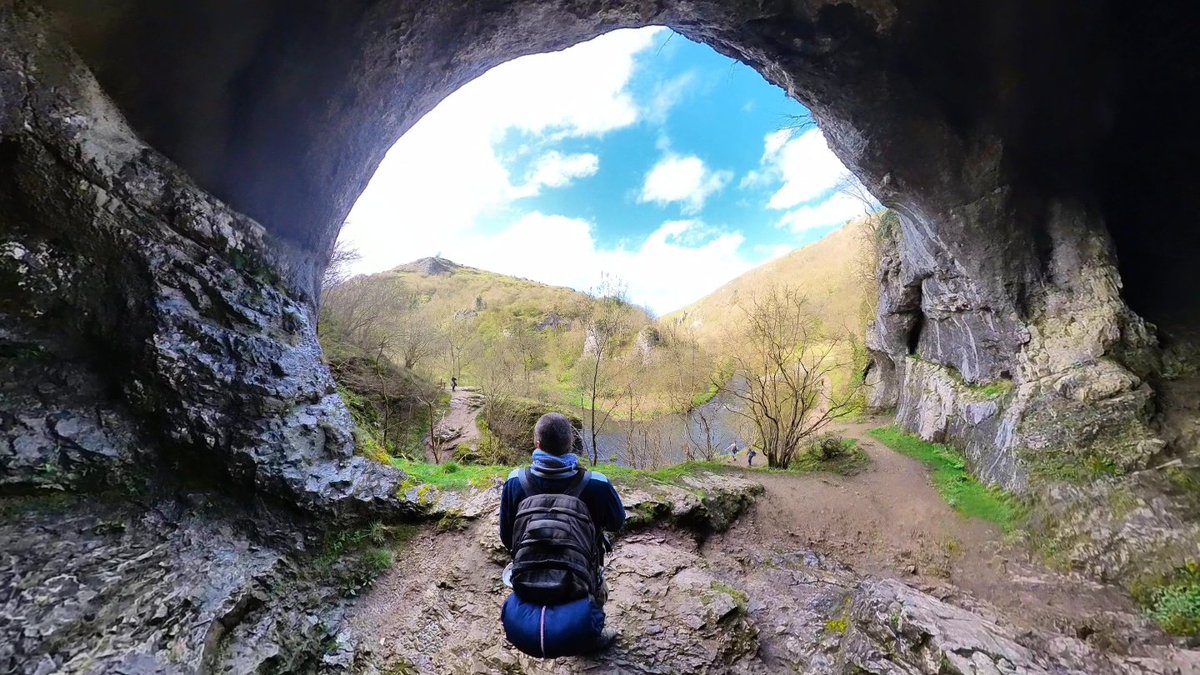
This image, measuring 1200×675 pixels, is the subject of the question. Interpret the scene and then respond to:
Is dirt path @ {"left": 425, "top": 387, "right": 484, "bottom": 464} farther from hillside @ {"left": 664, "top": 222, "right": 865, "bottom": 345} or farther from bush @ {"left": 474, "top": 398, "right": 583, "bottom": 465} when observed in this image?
hillside @ {"left": 664, "top": 222, "right": 865, "bottom": 345}

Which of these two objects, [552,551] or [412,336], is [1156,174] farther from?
[412,336]

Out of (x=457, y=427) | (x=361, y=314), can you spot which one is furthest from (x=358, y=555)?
(x=361, y=314)

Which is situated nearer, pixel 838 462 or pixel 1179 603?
pixel 1179 603

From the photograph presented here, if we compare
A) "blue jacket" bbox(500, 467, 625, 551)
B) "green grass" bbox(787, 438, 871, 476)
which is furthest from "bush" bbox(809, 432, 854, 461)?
"blue jacket" bbox(500, 467, 625, 551)

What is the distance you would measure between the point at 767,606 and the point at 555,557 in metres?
3.37

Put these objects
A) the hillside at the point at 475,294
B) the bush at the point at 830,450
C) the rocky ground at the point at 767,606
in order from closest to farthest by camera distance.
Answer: the rocky ground at the point at 767,606 → the bush at the point at 830,450 → the hillside at the point at 475,294

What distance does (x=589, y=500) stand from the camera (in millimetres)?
3254

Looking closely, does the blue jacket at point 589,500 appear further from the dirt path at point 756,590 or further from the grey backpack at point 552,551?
the dirt path at point 756,590

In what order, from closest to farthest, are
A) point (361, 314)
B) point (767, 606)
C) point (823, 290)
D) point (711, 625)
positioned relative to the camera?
point (711, 625)
point (767, 606)
point (361, 314)
point (823, 290)

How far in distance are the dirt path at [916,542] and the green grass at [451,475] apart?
3626 mm

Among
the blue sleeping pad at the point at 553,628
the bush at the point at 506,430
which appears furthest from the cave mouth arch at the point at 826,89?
the bush at the point at 506,430

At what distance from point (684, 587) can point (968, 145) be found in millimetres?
8503

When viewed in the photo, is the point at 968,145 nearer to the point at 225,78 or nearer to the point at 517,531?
the point at 517,531

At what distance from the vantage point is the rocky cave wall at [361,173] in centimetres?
438
